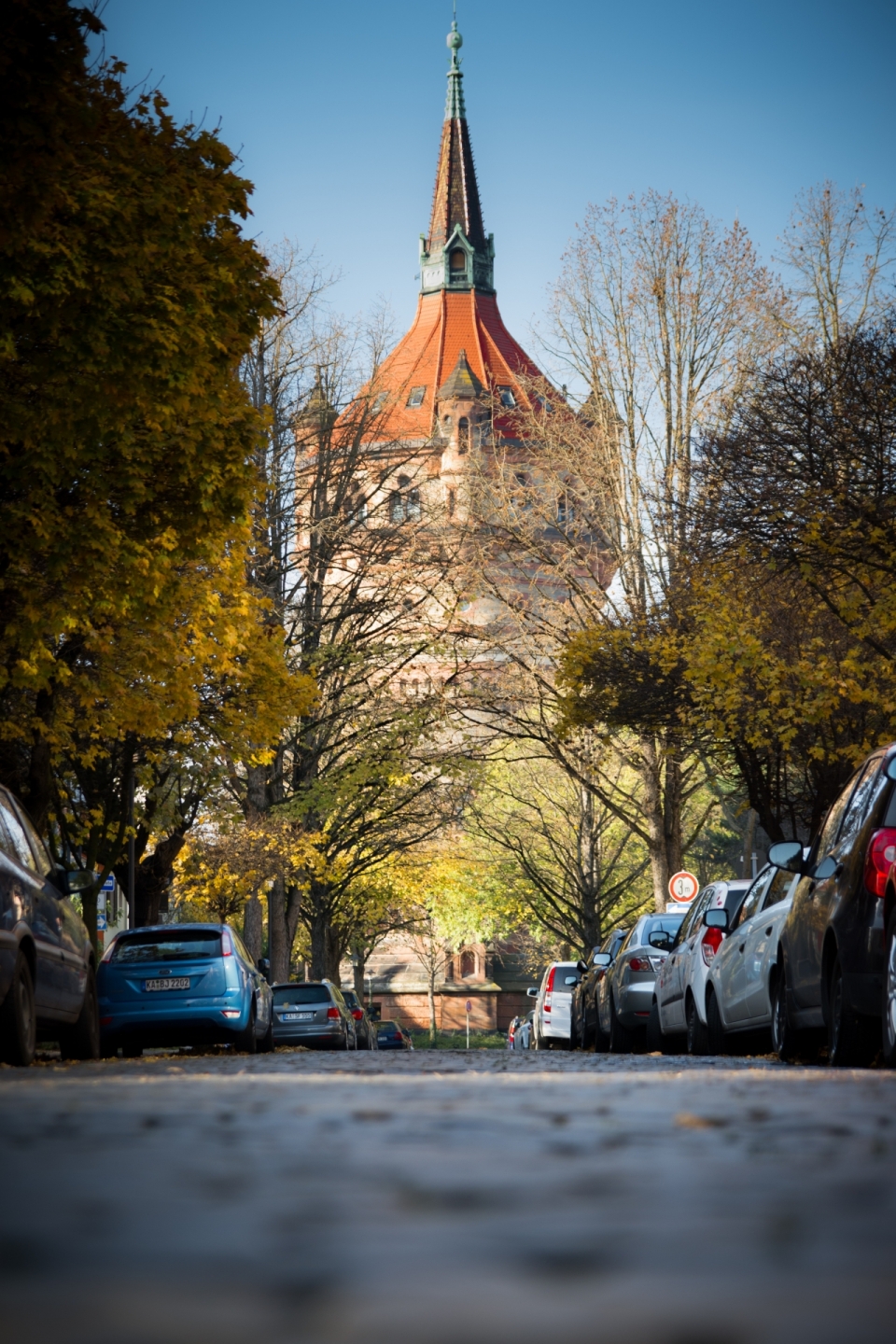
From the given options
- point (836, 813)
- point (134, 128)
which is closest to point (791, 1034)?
point (836, 813)

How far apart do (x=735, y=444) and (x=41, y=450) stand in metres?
9.78

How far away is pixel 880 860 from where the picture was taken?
367 inches

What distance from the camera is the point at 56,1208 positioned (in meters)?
2.02

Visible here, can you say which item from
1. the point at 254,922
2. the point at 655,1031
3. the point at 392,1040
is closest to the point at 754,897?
the point at 655,1031

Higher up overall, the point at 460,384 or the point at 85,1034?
the point at 460,384

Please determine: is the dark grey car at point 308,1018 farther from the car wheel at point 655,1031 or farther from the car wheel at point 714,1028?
the car wheel at point 714,1028

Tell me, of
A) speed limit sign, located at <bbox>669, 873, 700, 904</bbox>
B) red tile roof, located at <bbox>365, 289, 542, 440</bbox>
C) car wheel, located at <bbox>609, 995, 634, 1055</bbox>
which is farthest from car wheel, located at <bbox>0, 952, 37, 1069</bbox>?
red tile roof, located at <bbox>365, 289, 542, 440</bbox>

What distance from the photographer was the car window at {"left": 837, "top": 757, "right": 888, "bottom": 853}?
9.81 meters

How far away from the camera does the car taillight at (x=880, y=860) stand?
9297mm

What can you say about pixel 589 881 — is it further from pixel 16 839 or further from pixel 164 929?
pixel 16 839

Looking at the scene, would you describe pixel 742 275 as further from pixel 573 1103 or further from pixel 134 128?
pixel 573 1103

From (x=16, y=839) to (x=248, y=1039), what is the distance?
886cm

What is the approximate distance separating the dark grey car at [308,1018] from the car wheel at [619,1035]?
1115 centimetres

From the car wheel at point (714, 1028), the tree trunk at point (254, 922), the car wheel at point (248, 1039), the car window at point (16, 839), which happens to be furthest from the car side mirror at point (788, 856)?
the tree trunk at point (254, 922)
